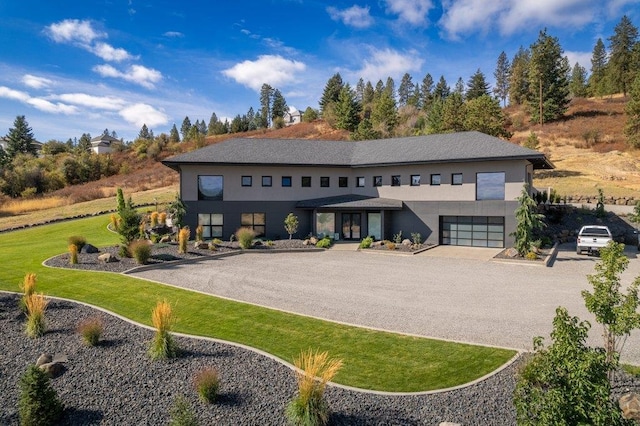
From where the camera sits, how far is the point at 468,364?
875cm

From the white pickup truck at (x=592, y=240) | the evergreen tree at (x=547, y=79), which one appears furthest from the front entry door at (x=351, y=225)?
the evergreen tree at (x=547, y=79)

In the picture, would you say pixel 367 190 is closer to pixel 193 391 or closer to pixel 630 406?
pixel 193 391

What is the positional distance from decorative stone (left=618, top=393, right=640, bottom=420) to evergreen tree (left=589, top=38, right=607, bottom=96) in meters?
102

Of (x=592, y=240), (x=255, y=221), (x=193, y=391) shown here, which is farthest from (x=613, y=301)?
(x=255, y=221)

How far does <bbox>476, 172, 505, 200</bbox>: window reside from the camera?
1039 inches

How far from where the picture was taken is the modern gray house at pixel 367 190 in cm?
2695

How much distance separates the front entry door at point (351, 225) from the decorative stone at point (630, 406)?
24.0 m

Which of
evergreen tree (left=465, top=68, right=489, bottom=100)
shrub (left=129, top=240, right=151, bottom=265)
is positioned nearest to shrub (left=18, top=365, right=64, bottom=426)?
shrub (left=129, top=240, right=151, bottom=265)

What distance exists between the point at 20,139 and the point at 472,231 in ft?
358

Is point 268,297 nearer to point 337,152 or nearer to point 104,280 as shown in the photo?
point 104,280

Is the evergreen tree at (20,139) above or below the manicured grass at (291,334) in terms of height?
above

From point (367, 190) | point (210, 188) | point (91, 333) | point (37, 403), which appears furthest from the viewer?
point (367, 190)

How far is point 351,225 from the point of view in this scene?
3073 cm

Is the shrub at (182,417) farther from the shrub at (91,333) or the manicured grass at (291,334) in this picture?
the shrub at (91,333)
